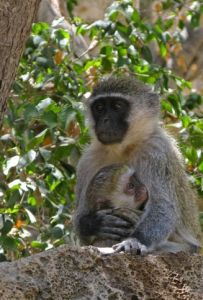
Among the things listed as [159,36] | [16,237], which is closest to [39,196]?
[16,237]

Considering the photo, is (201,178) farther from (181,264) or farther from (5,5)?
(5,5)

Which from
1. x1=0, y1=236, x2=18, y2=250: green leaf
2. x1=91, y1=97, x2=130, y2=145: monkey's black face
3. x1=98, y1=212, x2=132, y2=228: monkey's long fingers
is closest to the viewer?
x1=98, y1=212, x2=132, y2=228: monkey's long fingers

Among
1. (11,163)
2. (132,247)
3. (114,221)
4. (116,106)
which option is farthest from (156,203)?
(11,163)

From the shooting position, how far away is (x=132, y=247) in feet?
18.1

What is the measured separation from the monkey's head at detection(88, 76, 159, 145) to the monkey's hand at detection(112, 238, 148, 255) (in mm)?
1160

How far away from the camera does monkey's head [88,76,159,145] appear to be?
667cm

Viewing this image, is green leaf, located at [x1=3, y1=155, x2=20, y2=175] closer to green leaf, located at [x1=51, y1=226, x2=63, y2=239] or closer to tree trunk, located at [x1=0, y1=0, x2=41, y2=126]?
green leaf, located at [x1=51, y1=226, x2=63, y2=239]

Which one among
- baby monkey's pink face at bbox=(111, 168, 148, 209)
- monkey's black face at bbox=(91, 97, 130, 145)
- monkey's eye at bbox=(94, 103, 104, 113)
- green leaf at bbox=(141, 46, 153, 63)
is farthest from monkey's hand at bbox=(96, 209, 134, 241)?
green leaf at bbox=(141, 46, 153, 63)

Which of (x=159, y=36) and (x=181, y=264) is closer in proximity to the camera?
(x=181, y=264)

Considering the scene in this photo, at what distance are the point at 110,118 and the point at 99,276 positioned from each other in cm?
204

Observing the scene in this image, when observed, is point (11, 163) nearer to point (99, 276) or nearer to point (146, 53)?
point (99, 276)

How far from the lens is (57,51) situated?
26.8 ft

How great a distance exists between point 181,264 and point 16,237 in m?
2.14

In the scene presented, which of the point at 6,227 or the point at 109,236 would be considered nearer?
the point at 109,236
